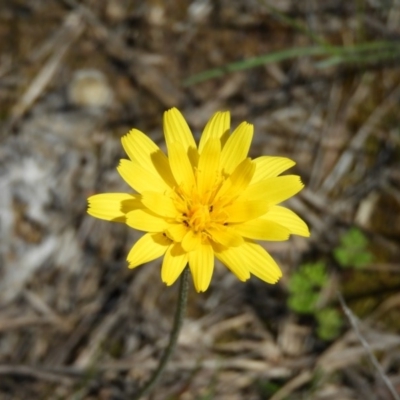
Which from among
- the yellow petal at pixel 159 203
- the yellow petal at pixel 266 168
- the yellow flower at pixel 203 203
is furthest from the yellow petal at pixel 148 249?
the yellow petal at pixel 266 168

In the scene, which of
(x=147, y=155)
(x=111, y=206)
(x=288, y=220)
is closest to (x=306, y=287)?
(x=288, y=220)

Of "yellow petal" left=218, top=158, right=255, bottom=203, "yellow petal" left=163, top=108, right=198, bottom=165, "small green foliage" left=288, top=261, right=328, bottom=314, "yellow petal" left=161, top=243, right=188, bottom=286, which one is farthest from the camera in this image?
"small green foliage" left=288, top=261, right=328, bottom=314

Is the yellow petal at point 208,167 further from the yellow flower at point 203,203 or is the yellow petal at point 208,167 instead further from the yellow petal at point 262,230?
the yellow petal at point 262,230

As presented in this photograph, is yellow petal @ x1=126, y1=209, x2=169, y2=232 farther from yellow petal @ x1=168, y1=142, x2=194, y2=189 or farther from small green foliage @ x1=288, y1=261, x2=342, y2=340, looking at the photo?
small green foliage @ x1=288, y1=261, x2=342, y2=340

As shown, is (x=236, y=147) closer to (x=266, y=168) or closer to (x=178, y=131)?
(x=266, y=168)

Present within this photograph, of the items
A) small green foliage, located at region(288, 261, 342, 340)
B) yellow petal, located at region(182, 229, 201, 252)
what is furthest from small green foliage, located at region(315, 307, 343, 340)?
yellow petal, located at region(182, 229, 201, 252)

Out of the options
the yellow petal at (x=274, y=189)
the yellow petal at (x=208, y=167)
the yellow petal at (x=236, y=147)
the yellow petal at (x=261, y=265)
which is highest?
the yellow petal at (x=236, y=147)

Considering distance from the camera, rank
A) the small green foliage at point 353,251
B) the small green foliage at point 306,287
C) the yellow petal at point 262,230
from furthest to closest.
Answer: the small green foliage at point 353,251
the small green foliage at point 306,287
the yellow petal at point 262,230
